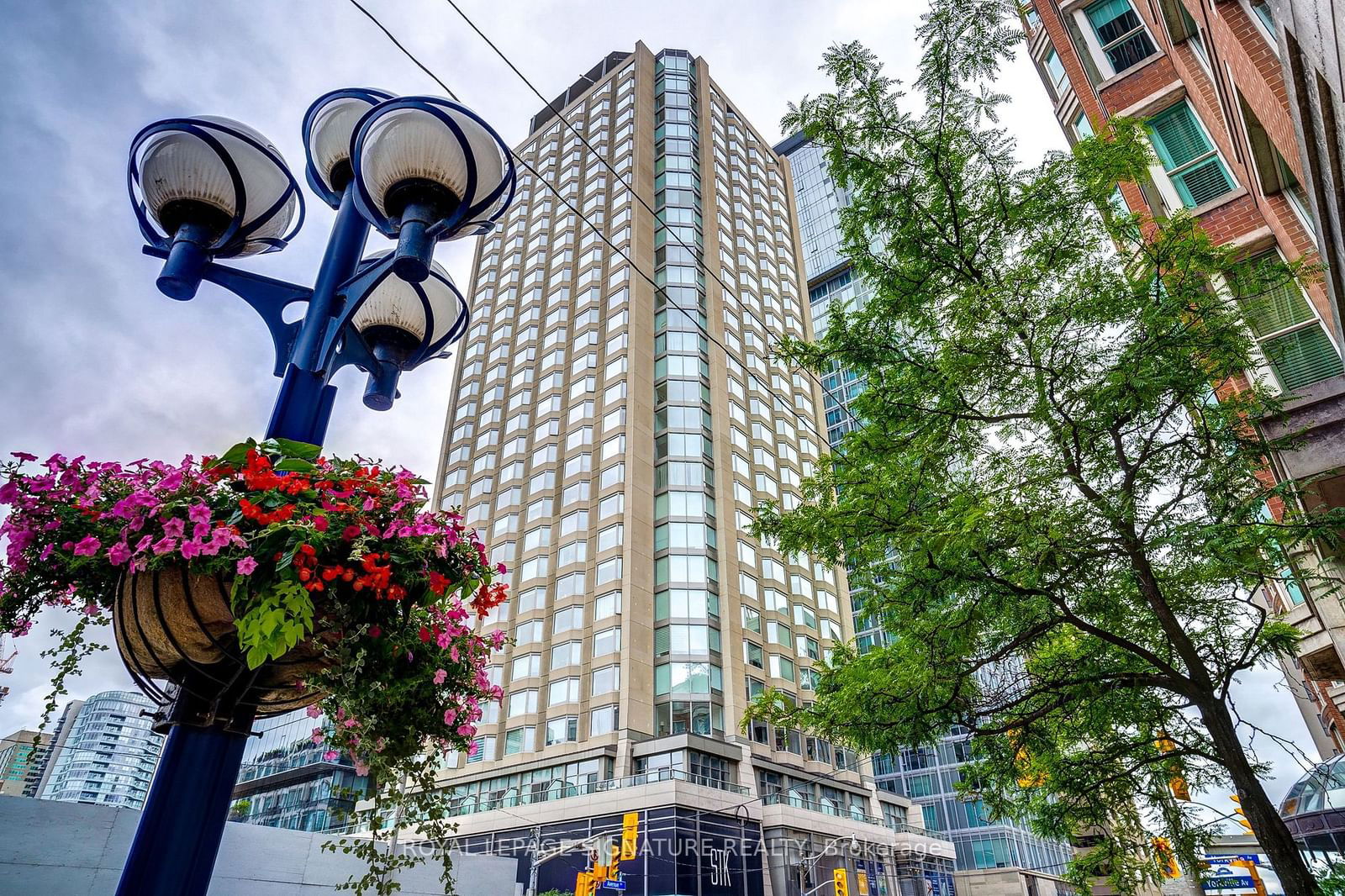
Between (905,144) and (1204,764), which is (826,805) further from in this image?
(905,144)

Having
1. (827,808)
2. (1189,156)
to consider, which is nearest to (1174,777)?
(1189,156)

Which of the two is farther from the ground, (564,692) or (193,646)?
(564,692)

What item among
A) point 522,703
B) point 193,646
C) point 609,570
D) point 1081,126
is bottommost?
point 193,646

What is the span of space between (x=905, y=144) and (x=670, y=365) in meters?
41.6

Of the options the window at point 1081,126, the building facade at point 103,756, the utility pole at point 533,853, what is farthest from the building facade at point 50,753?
the building facade at point 103,756

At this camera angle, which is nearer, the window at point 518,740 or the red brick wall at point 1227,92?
the red brick wall at point 1227,92

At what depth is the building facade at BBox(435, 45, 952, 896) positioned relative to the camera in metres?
36.8

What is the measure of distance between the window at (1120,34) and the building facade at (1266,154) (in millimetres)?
36

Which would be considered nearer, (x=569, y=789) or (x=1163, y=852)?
(x=1163, y=852)

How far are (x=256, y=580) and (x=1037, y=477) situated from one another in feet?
22.6

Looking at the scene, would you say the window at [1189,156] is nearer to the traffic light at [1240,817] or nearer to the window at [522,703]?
the traffic light at [1240,817]

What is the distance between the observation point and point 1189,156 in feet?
50.4

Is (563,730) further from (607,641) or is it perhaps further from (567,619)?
(567,619)

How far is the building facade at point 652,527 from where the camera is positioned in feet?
121
